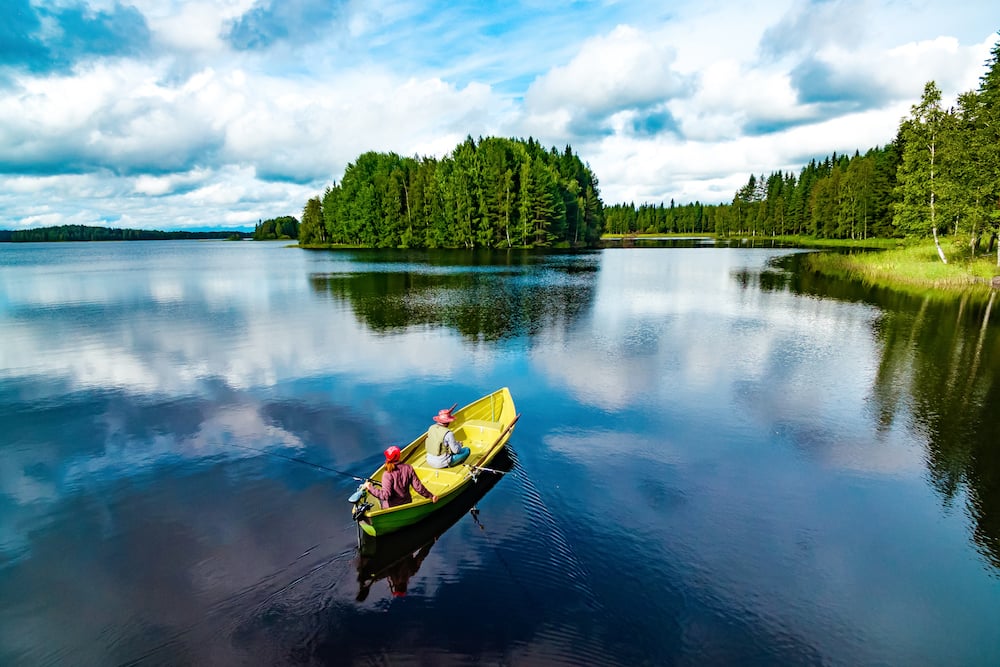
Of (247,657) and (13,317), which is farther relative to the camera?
(13,317)

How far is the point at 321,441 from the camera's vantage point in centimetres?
1625

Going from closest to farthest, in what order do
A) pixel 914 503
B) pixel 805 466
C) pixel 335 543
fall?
pixel 335 543, pixel 914 503, pixel 805 466

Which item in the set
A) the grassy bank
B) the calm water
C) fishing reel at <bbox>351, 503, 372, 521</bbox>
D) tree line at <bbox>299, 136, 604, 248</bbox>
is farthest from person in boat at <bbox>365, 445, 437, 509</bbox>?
tree line at <bbox>299, 136, 604, 248</bbox>

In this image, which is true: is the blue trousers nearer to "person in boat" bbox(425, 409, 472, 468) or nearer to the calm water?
"person in boat" bbox(425, 409, 472, 468)

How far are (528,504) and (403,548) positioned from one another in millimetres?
3389

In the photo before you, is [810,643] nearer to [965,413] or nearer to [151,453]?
[965,413]

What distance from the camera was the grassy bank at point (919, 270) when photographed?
44594 millimetres

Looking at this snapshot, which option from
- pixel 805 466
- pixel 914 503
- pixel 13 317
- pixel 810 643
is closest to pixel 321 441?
pixel 810 643

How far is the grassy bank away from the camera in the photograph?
146 feet

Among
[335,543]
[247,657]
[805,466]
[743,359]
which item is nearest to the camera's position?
[247,657]

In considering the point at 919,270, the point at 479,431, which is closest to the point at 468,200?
the point at 919,270

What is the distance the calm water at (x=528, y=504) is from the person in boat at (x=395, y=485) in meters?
1.09

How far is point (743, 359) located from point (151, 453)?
2542 cm

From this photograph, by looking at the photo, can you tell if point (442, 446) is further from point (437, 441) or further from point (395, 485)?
point (395, 485)
